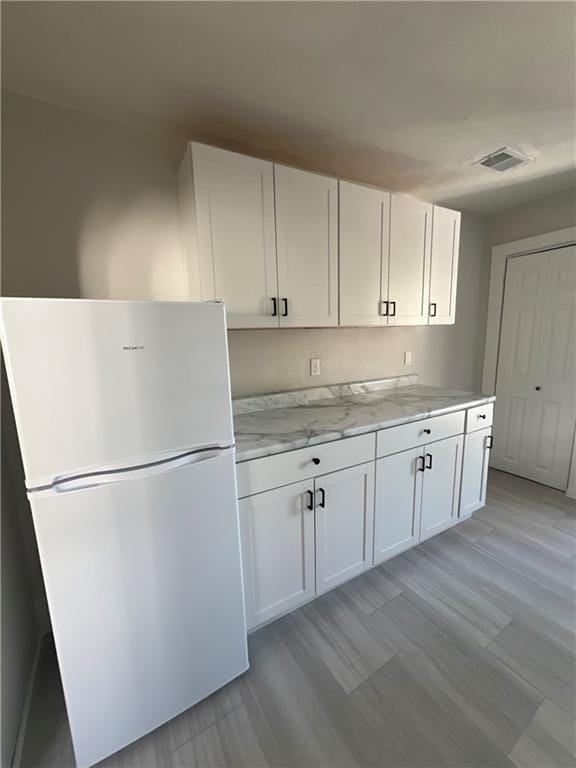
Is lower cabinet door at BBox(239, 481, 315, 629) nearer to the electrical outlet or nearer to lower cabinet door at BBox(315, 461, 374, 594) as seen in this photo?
lower cabinet door at BBox(315, 461, 374, 594)

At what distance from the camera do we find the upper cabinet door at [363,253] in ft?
6.11

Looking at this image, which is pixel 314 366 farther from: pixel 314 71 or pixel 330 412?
pixel 314 71

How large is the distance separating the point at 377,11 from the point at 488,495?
3.17 m

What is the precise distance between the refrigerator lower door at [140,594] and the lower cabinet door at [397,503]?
893 mm

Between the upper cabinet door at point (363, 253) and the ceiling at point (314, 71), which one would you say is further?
the upper cabinet door at point (363, 253)

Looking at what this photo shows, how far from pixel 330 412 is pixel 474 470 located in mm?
1202

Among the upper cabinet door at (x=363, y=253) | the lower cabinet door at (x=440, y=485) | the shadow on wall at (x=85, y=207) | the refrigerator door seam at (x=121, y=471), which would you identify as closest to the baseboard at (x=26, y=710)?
the refrigerator door seam at (x=121, y=471)

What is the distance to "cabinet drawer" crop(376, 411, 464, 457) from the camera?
1.75 m

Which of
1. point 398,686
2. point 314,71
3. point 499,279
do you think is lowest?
point 398,686

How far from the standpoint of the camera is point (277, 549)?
148 centimetres

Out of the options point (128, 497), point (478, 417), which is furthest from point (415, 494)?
point (128, 497)

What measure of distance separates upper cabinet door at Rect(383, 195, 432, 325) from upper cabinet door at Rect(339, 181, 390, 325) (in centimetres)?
7

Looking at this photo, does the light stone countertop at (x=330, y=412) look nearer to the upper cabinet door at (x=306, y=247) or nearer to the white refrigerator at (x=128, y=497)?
the white refrigerator at (x=128, y=497)

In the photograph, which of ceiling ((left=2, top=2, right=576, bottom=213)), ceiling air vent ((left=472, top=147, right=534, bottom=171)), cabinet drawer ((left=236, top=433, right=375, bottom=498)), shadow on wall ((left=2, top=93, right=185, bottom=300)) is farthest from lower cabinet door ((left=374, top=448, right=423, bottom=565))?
ceiling air vent ((left=472, top=147, right=534, bottom=171))
